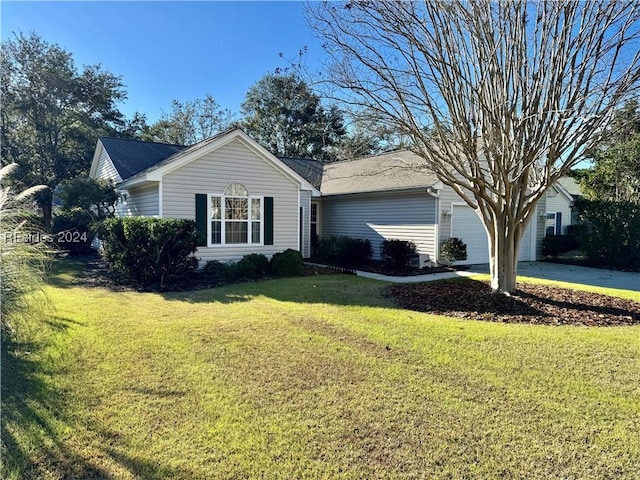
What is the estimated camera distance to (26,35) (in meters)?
20.6

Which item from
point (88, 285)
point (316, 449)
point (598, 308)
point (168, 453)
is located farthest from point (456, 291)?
point (88, 285)

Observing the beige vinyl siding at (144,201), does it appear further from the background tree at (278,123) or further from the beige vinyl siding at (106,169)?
the background tree at (278,123)

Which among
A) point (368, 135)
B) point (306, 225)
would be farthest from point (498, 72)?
point (306, 225)

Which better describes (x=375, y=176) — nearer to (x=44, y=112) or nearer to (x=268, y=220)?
(x=268, y=220)

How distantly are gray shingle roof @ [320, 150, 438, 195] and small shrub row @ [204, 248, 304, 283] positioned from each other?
325 centimetres

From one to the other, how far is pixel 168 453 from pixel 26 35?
83.6 ft

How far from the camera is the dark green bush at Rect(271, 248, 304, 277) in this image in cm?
1200

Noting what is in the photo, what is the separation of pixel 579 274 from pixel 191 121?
31294 millimetres

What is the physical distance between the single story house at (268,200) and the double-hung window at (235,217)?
1.2 inches

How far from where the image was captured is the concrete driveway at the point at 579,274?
11376 millimetres

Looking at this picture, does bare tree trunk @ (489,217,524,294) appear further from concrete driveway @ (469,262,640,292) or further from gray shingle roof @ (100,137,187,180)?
gray shingle roof @ (100,137,187,180)

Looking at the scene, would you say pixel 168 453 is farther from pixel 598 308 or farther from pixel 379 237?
pixel 379 237

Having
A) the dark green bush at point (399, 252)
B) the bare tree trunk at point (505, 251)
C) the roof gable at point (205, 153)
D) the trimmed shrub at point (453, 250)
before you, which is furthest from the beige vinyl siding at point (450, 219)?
the roof gable at point (205, 153)

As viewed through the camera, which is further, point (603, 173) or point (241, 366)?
point (603, 173)
